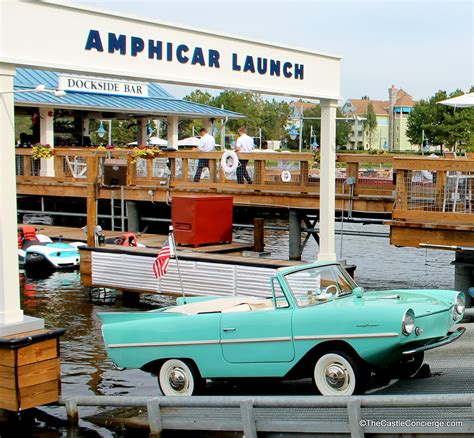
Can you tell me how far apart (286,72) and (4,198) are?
4.95m

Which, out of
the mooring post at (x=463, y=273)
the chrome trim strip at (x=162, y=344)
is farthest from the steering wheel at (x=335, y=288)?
the mooring post at (x=463, y=273)

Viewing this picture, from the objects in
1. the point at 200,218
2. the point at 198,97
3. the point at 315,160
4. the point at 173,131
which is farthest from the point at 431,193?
the point at 198,97

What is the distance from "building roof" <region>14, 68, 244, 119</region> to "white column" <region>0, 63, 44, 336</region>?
22.3 m

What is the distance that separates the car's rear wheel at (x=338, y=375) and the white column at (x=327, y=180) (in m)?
5.06

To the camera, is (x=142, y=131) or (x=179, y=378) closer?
(x=179, y=378)

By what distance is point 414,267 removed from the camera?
23.9m

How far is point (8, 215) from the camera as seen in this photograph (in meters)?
8.85

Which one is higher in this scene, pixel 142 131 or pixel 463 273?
pixel 142 131

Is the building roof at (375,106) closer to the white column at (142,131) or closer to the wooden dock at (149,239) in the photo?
the white column at (142,131)

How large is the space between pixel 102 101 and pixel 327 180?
23582mm

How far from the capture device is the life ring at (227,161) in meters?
20.0

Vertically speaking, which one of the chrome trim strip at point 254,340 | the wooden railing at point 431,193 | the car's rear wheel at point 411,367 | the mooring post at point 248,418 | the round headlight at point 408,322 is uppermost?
the wooden railing at point 431,193

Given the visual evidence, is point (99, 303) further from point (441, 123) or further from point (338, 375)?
point (441, 123)

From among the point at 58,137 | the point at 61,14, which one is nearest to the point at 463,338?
A: the point at 61,14
